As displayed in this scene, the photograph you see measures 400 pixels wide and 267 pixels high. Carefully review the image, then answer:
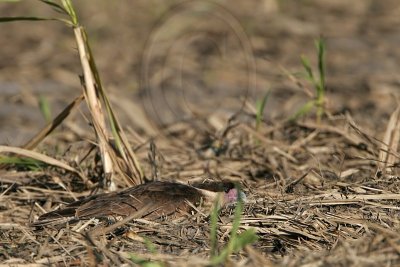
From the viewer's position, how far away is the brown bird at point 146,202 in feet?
13.6

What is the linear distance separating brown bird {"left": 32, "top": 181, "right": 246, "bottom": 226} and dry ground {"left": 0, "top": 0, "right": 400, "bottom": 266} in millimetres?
152

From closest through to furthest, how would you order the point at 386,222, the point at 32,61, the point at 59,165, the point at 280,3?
the point at 386,222
the point at 59,165
the point at 32,61
the point at 280,3

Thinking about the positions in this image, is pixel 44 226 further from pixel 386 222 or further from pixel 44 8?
pixel 44 8

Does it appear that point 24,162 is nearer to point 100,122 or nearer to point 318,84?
point 100,122

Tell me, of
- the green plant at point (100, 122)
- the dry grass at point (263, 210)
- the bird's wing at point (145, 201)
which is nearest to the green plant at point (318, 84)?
the dry grass at point (263, 210)

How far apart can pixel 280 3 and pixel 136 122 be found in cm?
410

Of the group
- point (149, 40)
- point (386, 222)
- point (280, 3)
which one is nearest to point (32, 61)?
point (149, 40)

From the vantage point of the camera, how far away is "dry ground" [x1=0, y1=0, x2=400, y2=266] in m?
3.81

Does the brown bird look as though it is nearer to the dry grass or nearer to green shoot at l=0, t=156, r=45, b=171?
the dry grass

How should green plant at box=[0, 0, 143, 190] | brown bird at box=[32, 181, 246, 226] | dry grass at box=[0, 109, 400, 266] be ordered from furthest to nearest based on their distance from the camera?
green plant at box=[0, 0, 143, 190]
brown bird at box=[32, 181, 246, 226]
dry grass at box=[0, 109, 400, 266]

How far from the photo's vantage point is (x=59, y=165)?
4.75 m

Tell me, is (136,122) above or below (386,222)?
below

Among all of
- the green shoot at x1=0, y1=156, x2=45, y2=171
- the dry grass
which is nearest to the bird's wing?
the dry grass

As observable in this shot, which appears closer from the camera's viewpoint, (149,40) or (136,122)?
(136,122)
